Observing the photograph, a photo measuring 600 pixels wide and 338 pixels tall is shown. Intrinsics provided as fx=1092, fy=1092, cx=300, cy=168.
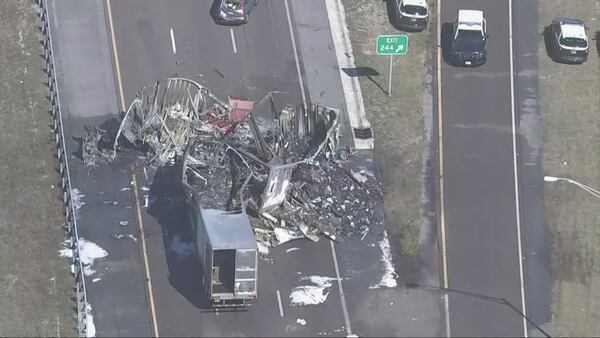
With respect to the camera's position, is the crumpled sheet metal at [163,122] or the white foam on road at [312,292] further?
the crumpled sheet metal at [163,122]

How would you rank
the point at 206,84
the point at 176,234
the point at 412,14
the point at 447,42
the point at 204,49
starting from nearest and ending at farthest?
the point at 176,234 < the point at 206,84 < the point at 204,49 < the point at 412,14 < the point at 447,42

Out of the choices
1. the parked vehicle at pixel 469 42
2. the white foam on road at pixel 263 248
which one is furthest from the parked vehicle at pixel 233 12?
A: the white foam on road at pixel 263 248

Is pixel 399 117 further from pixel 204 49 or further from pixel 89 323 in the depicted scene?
pixel 89 323

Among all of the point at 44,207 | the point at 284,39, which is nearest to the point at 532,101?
the point at 284,39

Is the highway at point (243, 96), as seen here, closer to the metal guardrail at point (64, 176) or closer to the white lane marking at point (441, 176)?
the white lane marking at point (441, 176)

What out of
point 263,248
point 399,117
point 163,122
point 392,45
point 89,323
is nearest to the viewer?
point 89,323

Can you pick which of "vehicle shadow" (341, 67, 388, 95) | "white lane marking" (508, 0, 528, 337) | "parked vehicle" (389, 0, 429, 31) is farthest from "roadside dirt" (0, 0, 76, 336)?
"white lane marking" (508, 0, 528, 337)

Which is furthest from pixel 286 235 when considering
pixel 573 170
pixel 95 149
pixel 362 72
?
pixel 573 170
